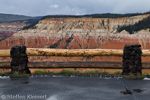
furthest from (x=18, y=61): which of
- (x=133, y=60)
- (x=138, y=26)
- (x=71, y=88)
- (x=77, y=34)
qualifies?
(x=77, y=34)

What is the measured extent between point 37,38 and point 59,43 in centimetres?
1448

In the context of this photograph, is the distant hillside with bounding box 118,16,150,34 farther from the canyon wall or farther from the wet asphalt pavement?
the wet asphalt pavement

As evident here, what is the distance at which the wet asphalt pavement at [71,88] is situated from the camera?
4289mm

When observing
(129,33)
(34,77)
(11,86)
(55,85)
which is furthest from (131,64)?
(129,33)

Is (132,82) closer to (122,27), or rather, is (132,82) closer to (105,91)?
(105,91)

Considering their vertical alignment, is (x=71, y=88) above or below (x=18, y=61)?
below

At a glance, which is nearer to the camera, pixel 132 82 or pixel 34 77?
pixel 132 82

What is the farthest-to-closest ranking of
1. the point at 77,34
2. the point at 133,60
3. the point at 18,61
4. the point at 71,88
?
the point at 77,34 → the point at 18,61 → the point at 133,60 → the point at 71,88

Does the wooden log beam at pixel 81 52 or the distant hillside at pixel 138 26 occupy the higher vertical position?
the distant hillside at pixel 138 26

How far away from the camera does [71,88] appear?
16.4ft

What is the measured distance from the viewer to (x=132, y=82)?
566 cm

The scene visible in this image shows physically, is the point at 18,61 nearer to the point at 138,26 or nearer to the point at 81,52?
the point at 81,52

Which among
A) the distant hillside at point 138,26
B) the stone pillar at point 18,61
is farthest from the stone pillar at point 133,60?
the distant hillside at point 138,26

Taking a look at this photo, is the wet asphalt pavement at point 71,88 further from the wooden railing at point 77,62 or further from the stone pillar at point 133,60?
the wooden railing at point 77,62
